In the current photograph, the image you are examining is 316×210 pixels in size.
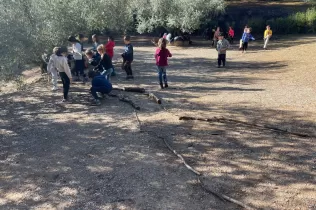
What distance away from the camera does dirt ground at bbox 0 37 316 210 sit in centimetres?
467

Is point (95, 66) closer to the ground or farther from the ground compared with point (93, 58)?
closer to the ground

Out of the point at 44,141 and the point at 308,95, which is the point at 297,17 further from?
the point at 44,141

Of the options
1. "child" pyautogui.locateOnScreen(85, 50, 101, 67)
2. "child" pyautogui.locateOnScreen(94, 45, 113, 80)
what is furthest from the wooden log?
"child" pyautogui.locateOnScreen(85, 50, 101, 67)

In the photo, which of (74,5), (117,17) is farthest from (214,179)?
(117,17)

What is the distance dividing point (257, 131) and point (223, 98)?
2.77m

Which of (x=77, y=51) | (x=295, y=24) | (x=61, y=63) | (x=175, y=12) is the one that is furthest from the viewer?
(x=295, y=24)

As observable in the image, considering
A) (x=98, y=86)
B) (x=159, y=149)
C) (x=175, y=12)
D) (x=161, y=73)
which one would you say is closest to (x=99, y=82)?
(x=98, y=86)

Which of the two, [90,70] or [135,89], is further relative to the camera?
[90,70]

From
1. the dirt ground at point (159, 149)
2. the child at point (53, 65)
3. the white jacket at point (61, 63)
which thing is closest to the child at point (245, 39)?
the dirt ground at point (159, 149)

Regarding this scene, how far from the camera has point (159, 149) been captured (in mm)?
6105

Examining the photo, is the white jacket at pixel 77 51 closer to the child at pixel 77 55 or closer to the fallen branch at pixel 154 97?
the child at pixel 77 55

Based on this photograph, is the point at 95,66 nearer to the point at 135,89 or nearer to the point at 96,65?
the point at 96,65

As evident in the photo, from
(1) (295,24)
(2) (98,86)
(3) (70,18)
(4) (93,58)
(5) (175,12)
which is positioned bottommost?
(2) (98,86)

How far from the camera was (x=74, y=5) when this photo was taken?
1468 cm
